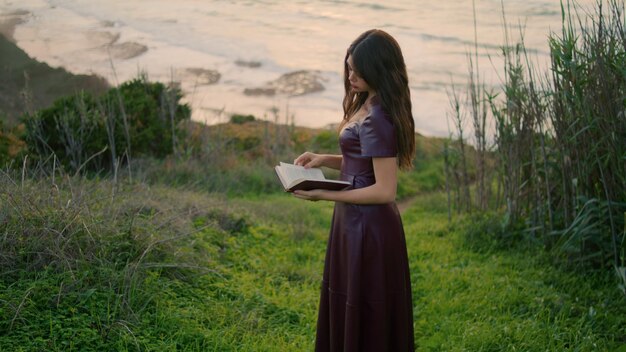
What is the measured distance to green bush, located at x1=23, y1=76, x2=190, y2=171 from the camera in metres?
8.30

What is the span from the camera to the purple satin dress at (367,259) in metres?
3.15

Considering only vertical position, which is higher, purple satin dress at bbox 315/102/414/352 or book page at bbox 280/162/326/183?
book page at bbox 280/162/326/183

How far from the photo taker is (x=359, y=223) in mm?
3236

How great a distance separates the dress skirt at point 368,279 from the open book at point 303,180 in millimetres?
161

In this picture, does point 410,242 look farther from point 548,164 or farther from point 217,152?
point 217,152

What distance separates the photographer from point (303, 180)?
10.1 ft

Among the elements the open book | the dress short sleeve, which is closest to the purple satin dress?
the dress short sleeve

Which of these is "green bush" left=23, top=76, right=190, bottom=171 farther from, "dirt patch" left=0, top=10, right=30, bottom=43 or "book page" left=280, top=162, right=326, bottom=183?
"book page" left=280, top=162, right=326, bottom=183

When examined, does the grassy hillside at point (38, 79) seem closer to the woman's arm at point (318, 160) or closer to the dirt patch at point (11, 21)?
the dirt patch at point (11, 21)

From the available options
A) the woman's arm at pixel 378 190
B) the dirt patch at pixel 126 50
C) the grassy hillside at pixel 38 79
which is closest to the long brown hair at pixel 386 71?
the woman's arm at pixel 378 190

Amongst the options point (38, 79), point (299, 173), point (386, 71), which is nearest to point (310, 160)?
point (299, 173)

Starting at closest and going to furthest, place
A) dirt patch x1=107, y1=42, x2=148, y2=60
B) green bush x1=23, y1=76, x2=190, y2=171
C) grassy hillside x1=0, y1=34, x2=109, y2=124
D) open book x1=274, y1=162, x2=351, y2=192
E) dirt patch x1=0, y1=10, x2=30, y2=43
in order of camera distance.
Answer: open book x1=274, y1=162, x2=351, y2=192, green bush x1=23, y1=76, x2=190, y2=171, grassy hillside x1=0, y1=34, x2=109, y2=124, dirt patch x1=0, y1=10, x2=30, y2=43, dirt patch x1=107, y1=42, x2=148, y2=60

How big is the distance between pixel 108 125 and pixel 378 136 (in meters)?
6.17

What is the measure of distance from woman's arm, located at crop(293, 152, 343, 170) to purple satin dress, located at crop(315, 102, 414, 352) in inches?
8.3
